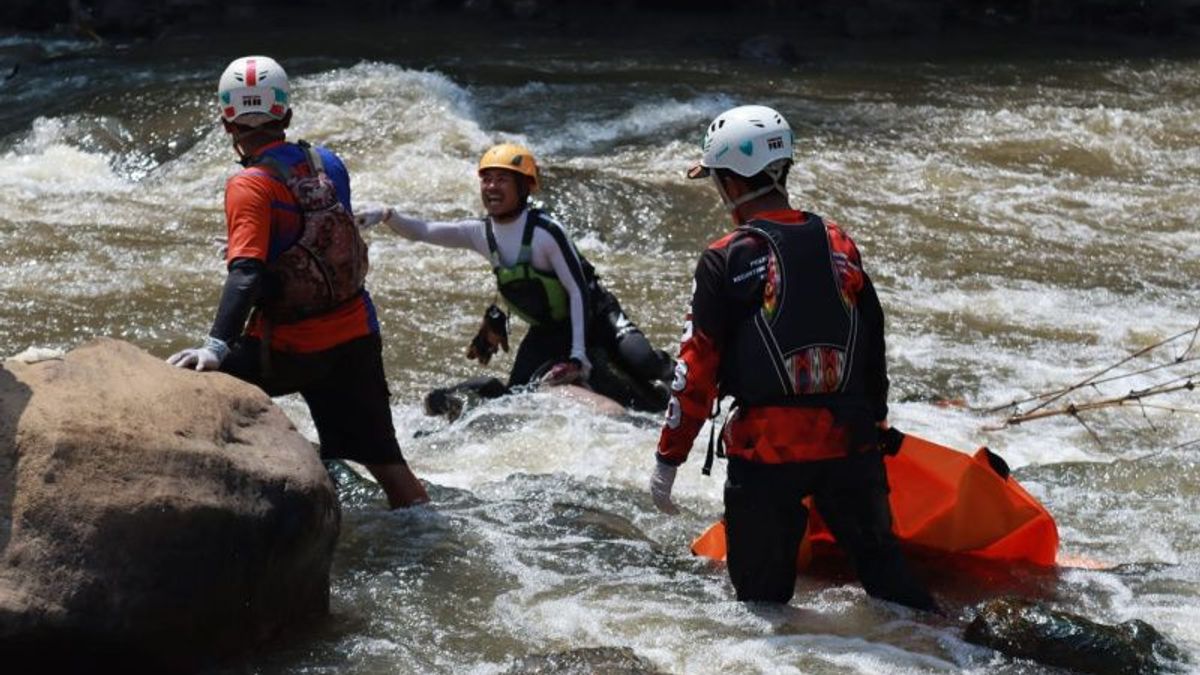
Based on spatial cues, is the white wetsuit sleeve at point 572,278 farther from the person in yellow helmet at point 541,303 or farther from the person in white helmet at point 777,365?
the person in white helmet at point 777,365

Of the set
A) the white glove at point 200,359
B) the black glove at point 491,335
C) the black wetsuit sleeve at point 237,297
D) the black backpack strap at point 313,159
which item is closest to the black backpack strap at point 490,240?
the black glove at point 491,335

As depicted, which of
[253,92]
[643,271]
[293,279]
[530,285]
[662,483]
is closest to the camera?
[662,483]

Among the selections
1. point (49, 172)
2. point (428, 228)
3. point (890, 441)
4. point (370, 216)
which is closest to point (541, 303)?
point (428, 228)

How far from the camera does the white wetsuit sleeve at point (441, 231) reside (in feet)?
20.9

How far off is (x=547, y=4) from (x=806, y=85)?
5.31 meters

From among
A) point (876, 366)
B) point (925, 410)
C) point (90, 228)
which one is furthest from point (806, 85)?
point (876, 366)

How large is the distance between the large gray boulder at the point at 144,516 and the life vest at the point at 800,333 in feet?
3.71

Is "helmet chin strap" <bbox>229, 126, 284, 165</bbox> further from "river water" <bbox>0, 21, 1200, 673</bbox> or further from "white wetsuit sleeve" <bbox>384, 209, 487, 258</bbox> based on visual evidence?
"river water" <bbox>0, 21, 1200, 673</bbox>

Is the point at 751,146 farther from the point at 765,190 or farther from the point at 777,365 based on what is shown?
the point at 777,365

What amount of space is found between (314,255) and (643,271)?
19.0ft

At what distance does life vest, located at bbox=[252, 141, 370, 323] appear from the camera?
535cm

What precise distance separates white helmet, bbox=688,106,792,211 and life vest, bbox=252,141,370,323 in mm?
1311

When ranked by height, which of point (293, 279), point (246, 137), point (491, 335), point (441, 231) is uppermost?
point (246, 137)

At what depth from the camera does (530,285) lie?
731 cm
